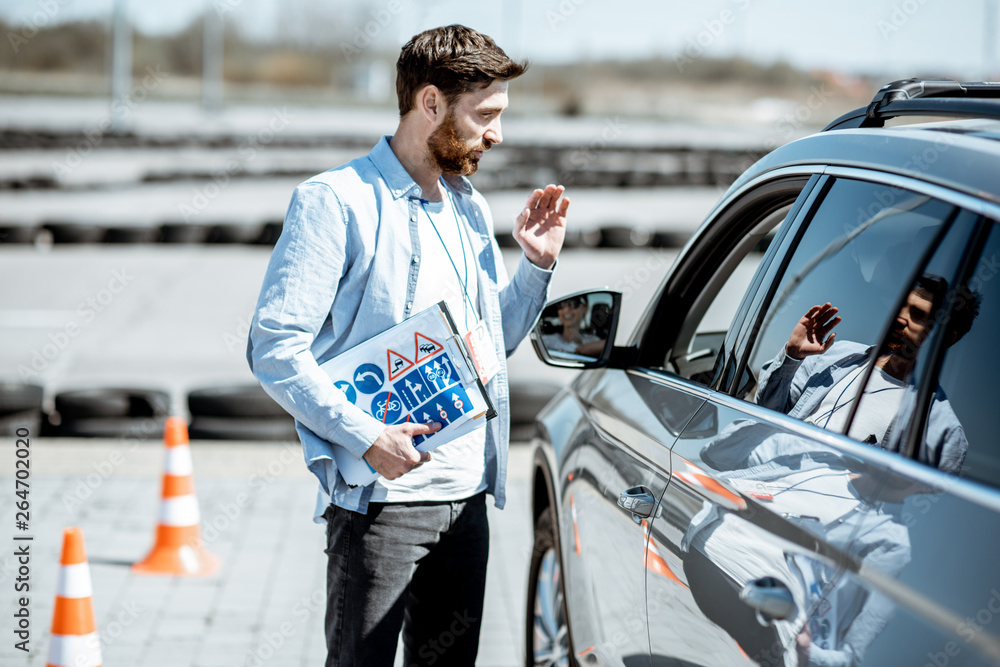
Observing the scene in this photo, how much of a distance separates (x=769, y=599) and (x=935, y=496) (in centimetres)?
35

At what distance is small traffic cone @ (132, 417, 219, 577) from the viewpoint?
4.83 metres

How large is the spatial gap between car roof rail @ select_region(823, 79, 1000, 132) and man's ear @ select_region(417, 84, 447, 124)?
2.98 feet

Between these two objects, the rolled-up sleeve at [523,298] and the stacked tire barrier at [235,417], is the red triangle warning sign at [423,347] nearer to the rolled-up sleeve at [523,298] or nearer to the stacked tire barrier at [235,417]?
the rolled-up sleeve at [523,298]

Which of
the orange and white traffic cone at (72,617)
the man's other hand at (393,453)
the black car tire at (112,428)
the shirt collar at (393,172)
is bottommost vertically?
the black car tire at (112,428)

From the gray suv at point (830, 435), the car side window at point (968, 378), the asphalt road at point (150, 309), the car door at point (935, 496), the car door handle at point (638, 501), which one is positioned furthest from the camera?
the asphalt road at point (150, 309)

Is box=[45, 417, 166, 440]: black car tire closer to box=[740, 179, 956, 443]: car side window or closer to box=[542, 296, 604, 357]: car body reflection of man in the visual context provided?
box=[542, 296, 604, 357]: car body reflection of man

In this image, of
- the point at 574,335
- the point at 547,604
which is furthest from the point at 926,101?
the point at 547,604

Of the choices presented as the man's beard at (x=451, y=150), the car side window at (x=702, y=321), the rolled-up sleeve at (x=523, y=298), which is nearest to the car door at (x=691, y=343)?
the car side window at (x=702, y=321)

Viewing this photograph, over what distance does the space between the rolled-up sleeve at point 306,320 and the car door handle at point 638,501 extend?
2.01 feet

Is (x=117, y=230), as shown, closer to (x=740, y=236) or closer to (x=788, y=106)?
(x=740, y=236)

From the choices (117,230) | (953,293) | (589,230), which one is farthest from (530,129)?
(953,293)

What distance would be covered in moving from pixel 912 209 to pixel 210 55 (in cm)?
→ 5331

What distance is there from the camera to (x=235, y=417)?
6.97m

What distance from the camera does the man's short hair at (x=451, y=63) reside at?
7.89ft
